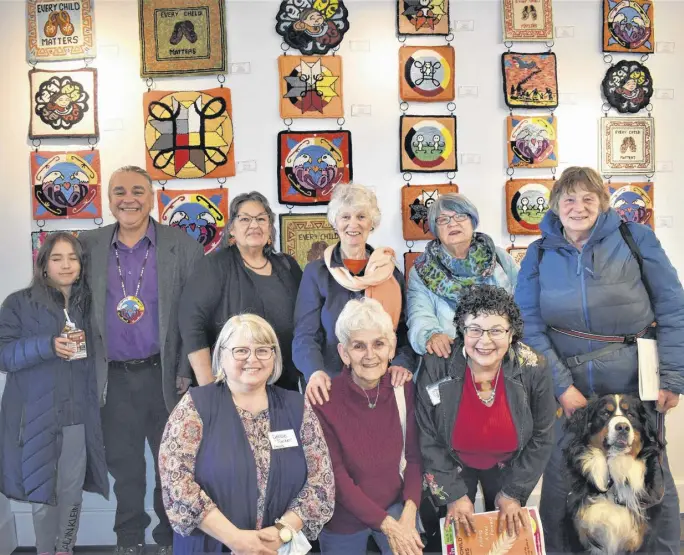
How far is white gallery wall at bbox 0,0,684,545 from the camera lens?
3080 millimetres

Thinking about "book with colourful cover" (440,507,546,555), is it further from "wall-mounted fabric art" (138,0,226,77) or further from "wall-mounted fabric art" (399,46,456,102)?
"wall-mounted fabric art" (138,0,226,77)

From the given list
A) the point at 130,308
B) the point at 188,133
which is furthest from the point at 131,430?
the point at 188,133

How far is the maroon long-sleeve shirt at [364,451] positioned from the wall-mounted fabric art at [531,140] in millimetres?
1711

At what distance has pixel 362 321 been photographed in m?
1.90

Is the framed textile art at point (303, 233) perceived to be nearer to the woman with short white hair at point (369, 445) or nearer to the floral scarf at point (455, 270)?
the floral scarf at point (455, 270)

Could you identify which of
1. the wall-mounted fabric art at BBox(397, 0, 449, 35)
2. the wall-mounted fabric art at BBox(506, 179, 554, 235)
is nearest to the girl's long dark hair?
the wall-mounted fabric art at BBox(397, 0, 449, 35)

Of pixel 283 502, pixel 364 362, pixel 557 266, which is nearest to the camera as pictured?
pixel 283 502

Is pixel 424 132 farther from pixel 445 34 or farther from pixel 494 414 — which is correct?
pixel 494 414

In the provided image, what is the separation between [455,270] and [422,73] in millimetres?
1346

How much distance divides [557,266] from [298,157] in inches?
57.2

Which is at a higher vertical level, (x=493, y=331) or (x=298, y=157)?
(x=298, y=157)

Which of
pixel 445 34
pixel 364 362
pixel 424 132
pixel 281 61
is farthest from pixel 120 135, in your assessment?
pixel 364 362

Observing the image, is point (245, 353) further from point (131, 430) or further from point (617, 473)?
point (617, 473)

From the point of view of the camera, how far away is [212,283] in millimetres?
2271
